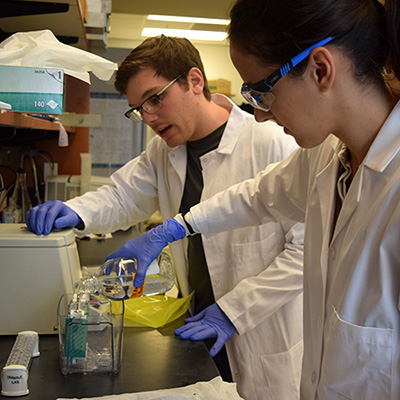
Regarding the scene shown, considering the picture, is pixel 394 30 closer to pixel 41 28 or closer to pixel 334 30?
pixel 334 30

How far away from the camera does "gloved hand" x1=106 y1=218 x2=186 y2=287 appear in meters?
1.57

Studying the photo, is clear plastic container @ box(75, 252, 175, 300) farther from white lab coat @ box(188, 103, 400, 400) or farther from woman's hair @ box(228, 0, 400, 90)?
woman's hair @ box(228, 0, 400, 90)

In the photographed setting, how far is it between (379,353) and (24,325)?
101 centimetres

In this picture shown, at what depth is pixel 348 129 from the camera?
43.7 inches

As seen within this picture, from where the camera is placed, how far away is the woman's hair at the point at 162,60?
6.12 feet

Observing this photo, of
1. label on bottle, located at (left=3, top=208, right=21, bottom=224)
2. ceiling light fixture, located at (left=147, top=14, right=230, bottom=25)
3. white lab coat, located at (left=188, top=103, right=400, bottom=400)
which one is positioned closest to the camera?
white lab coat, located at (left=188, top=103, right=400, bottom=400)

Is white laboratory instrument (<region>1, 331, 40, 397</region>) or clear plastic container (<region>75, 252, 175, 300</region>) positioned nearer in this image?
white laboratory instrument (<region>1, 331, 40, 397</region>)

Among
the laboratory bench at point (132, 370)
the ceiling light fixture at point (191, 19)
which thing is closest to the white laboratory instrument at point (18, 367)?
the laboratory bench at point (132, 370)

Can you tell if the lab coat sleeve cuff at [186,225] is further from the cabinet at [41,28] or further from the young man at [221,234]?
the cabinet at [41,28]

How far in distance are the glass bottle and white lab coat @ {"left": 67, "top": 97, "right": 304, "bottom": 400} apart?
71 centimetres

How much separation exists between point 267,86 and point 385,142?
277mm

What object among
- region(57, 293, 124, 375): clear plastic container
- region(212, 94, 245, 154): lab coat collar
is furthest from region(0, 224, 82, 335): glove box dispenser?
region(212, 94, 245, 154): lab coat collar

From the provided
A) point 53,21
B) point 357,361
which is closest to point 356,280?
point 357,361

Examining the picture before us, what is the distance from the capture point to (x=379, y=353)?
3.28 ft
